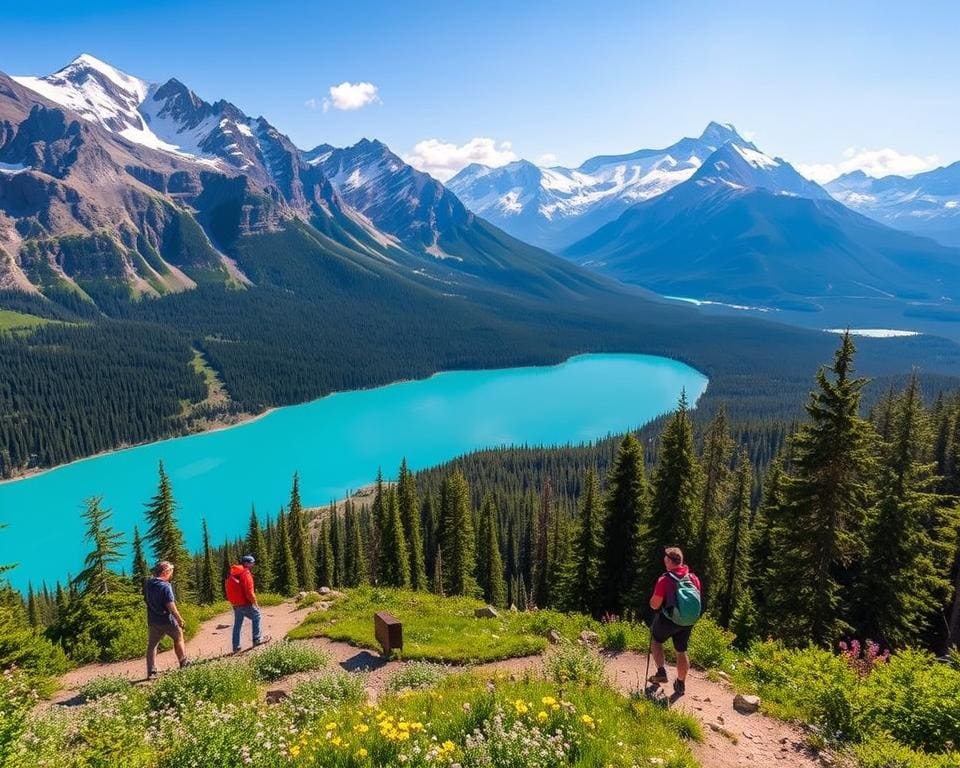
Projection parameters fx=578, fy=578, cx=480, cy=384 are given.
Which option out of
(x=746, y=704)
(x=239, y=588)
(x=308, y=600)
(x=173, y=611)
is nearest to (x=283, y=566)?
(x=308, y=600)

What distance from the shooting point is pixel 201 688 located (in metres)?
12.9

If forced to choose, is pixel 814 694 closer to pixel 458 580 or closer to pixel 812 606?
pixel 812 606

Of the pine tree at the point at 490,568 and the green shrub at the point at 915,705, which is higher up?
the green shrub at the point at 915,705

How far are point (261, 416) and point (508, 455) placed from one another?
9912 centimetres

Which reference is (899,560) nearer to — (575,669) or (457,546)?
(575,669)

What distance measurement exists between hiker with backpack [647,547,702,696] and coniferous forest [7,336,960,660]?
15.3m

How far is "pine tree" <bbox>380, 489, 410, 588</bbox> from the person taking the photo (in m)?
54.8

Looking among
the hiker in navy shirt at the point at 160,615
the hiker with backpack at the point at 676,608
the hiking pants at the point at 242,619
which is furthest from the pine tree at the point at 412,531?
the hiker with backpack at the point at 676,608

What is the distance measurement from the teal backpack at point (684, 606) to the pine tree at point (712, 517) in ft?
80.6

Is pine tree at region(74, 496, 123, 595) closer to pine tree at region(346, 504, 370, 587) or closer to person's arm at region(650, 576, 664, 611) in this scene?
person's arm at region(650, 576, 664, 611)

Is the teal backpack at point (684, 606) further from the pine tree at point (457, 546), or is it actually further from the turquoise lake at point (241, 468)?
the turquoise lake at point (241, 468)

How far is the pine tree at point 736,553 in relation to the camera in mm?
35250

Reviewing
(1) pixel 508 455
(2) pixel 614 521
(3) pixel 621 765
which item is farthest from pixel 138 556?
(1) pixel 508 455

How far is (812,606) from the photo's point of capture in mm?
25234
